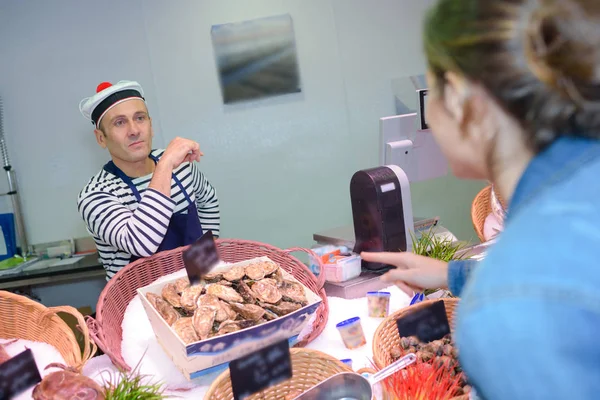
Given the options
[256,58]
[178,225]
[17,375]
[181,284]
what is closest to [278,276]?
[181,284]

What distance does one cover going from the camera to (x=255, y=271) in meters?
1.40

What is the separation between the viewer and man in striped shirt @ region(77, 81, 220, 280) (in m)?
1.81

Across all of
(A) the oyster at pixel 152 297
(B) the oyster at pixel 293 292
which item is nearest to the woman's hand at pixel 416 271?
(B) the oyster at pixel 293 292

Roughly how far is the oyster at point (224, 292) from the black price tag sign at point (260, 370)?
0.29 metres

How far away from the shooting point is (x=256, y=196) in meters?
3.74

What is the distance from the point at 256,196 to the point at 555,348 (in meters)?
3.32

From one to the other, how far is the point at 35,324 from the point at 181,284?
1.38ft

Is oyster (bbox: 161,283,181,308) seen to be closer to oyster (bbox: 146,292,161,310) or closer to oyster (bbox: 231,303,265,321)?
oyster (bbox: 146,292,161,310)

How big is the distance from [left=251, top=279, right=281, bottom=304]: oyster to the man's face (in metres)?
1.00

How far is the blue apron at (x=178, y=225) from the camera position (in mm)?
2041

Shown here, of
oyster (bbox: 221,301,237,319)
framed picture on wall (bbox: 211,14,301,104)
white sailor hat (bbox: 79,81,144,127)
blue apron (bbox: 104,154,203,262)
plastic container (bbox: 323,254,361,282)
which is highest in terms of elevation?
framed picture on wall (bbox: 211,14,301,104)

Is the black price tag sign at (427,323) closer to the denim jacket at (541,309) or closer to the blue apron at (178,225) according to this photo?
the denim jacket at (541,309)

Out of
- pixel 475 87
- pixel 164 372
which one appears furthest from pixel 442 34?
pixel 164 372

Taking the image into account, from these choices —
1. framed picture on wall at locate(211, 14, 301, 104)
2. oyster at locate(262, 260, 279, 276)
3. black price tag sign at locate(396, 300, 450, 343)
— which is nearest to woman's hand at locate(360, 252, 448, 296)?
black price tag sign at locate(396, 300, 450, 343)
